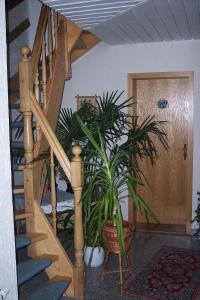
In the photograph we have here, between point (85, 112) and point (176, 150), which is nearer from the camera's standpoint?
point (85, 112)

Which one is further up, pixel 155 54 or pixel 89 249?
pixel 155 54

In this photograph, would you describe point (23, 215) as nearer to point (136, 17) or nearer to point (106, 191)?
point (106, 191)

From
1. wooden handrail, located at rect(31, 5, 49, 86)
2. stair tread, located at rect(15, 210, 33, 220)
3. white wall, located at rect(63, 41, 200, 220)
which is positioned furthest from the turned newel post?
white wall, located at rect(63, 41, 200, 220)

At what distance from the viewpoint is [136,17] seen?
3.07 metres

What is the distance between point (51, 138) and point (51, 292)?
1164 millimetres

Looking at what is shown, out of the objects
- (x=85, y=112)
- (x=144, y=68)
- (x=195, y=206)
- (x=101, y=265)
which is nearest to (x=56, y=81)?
(x=85, y=112)

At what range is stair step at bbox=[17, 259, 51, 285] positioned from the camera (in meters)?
2.19

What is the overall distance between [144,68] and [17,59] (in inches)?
65.0

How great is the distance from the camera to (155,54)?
4152mm

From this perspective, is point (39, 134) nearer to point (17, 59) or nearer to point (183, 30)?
point (17, 59)

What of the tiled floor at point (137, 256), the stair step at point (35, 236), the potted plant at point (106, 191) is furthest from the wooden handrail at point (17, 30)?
the tiled floor at point (137, 256)

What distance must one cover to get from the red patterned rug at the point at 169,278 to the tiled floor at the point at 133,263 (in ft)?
0.34

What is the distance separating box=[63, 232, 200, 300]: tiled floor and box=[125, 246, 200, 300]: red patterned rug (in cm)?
10

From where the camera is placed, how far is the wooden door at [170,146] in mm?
4215
